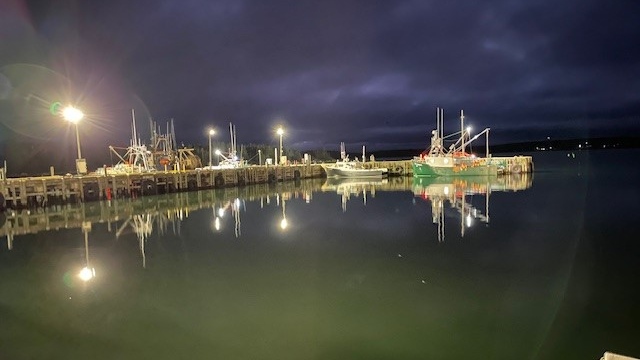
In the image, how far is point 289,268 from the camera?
544 inches

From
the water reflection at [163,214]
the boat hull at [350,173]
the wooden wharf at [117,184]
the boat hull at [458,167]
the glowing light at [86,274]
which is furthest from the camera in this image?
the boat hull at [350,173]

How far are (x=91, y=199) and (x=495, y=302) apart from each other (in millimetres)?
33095

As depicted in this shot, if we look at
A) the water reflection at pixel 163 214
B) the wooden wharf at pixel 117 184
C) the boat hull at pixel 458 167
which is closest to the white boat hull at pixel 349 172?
the wooden wharf at pixel 117 184

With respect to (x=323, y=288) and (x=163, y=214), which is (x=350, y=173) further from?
(x=323, y=288)

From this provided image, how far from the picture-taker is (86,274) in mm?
13555

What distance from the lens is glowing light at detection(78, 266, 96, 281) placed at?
1311 cm

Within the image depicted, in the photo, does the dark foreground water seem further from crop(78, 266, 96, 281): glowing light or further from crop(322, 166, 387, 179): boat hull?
crop(322, 166, 387, 179): boat hull

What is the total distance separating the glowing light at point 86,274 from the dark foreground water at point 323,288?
0.07 m

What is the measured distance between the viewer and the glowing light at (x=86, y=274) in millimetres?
13109

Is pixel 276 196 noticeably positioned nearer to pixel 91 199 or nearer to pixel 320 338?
pixel 91 199

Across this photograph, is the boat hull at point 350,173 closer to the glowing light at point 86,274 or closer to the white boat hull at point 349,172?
the white boat hull at point 349,172

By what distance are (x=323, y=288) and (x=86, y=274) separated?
770 centimetres

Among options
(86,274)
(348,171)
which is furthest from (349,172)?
(86,274)

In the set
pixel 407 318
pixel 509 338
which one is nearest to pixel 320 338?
pixel 407 318
